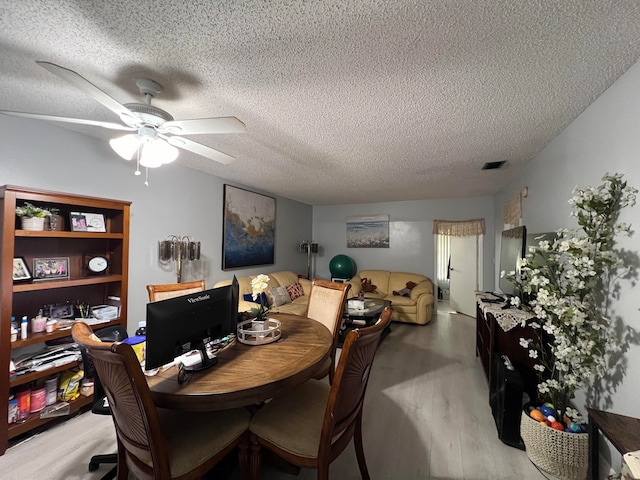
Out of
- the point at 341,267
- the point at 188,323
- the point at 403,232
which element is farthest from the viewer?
the point at 341,267

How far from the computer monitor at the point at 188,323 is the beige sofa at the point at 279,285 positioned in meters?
1.77

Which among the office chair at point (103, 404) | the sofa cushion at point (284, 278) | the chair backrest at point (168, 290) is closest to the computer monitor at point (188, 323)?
the office chair at point (103, 404)

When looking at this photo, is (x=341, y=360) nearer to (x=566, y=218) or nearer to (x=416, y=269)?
(x=566, y=218)

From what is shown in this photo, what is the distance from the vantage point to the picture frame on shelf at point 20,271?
186cm

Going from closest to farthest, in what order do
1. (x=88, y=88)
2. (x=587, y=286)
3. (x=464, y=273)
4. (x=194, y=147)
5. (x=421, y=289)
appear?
(x=88, y=88), (x=587, y=286), (x=194, y=147), (x=421, y=289), (x=464, y=273)

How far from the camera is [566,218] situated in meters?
1.96

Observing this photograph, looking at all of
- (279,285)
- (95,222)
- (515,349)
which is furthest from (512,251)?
(95,222)

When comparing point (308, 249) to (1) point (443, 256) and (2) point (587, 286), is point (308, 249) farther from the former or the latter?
(2) point (587, 286)

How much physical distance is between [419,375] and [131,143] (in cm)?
330

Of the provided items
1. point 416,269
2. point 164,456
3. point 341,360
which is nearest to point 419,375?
point 341,360

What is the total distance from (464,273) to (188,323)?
529 cm

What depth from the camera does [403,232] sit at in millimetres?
5695

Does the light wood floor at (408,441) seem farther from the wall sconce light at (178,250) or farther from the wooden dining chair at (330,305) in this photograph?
the wall sconce light at (178,250)

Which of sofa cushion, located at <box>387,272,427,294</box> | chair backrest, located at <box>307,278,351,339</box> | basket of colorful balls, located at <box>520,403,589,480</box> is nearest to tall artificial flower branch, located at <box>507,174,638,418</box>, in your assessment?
basket of colorful balls, located at <box>520,403,589,480</box>
